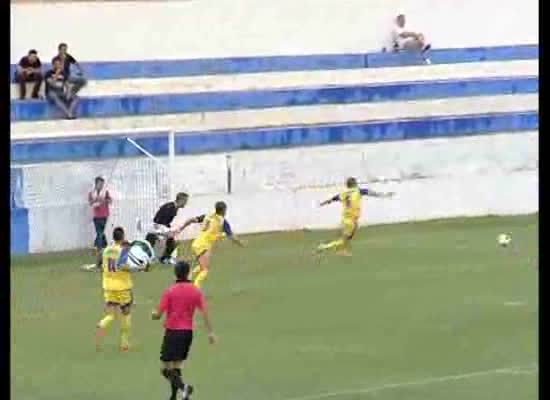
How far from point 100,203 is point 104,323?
925 cm

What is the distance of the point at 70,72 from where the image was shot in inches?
1142

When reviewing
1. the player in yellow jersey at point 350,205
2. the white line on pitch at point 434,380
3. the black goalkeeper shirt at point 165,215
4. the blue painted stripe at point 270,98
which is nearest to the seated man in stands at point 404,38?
the blue painted stripe at point 270,98

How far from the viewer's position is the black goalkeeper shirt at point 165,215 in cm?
2467

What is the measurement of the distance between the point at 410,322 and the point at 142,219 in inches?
338

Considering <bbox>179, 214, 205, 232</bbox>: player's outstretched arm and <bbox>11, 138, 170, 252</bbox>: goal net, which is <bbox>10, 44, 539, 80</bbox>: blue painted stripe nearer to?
<bbox>11, 138, 170, 252</bbox>: goal net

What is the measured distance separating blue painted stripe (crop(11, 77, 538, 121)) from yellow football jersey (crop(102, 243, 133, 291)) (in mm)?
11839

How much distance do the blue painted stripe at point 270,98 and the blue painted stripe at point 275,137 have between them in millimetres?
951

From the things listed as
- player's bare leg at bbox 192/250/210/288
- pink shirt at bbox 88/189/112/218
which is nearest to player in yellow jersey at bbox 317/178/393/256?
pink shirt at bbox 88/189/112/218

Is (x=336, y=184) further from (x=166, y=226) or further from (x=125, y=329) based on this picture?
(x=125, y=329)

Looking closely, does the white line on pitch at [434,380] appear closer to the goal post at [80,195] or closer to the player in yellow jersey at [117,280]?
the player in yellow jersey at [117,280]

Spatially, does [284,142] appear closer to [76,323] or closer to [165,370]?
[76,323]

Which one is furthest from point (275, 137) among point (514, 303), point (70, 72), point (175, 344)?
point (175, 344)
